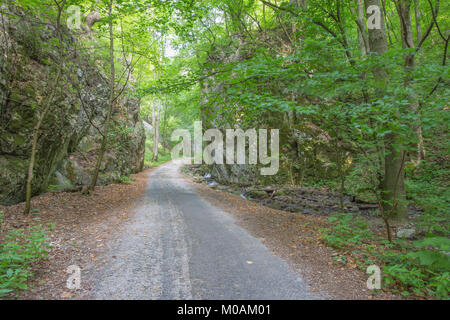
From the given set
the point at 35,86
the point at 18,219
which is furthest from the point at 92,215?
the point at 35,86

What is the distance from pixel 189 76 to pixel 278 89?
3.20 meters

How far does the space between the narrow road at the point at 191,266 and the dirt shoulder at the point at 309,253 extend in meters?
0.27

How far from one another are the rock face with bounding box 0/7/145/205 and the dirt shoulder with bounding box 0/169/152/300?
1.08m

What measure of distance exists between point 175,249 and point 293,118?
12034 mm

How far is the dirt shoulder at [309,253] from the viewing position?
336 centimetres

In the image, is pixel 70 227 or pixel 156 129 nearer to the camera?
pixel 70 227

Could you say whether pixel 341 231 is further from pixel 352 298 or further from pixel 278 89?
pixel 278 89

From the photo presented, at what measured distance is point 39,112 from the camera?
8133 millimetres

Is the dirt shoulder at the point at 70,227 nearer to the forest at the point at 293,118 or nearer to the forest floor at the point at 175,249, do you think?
the forest floor at the point at 175,249

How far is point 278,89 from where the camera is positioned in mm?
7672

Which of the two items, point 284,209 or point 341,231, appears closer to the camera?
point 341,231
